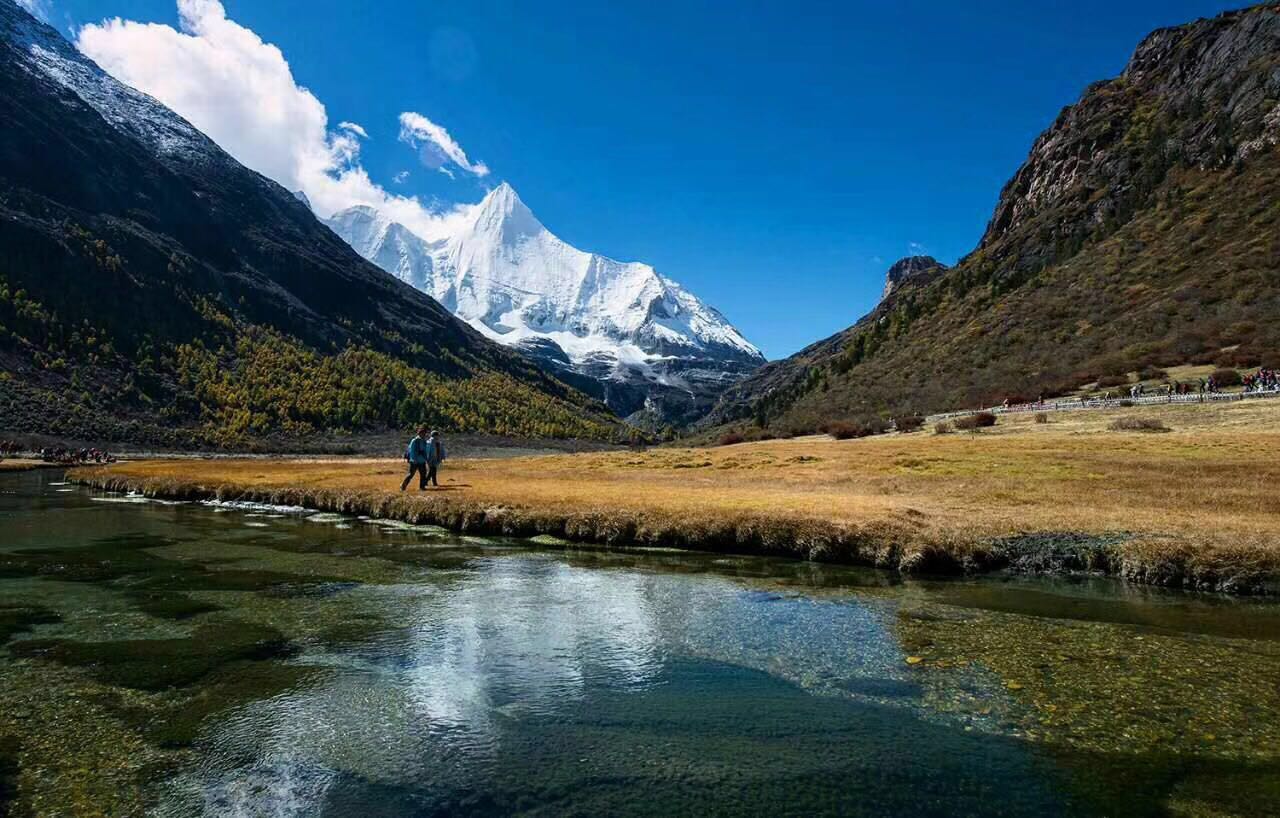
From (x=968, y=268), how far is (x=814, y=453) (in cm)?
15702

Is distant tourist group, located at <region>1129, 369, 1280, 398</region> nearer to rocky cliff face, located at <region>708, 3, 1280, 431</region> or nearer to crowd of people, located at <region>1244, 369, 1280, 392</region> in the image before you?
crowd of people, located at <region>1244, 369, 1280, 392</region>

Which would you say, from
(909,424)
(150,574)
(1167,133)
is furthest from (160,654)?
(1167,133)

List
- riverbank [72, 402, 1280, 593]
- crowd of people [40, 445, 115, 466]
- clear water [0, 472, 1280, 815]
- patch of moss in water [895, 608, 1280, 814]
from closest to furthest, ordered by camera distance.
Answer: clear water [0, 472, 1280, 815] → patch of moss in water [895, 608, 1280, 814] → riverbank [72, 402, 1280, 593] → crowd of people [40, 445, 115, 466]

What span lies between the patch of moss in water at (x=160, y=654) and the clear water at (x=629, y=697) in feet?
0.28

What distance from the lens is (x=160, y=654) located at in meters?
15.5

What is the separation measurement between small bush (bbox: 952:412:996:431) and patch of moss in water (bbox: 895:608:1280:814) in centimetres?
6303

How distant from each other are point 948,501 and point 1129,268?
126 metres

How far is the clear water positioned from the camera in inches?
385

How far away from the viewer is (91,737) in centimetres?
1115

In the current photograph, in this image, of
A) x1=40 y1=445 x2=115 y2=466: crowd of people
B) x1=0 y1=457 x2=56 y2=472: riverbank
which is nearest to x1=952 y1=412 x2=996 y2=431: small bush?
x1=0 y1=457 x2=56 y2=472: riverbank

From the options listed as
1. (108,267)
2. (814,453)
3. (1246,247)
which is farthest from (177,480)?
(108,267)

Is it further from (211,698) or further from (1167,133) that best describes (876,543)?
(1167,133)

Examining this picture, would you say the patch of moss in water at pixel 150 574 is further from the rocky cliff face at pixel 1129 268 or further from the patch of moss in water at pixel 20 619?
the rocky cliff face at pixel 1129 268

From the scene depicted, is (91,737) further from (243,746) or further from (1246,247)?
(1246,247)
